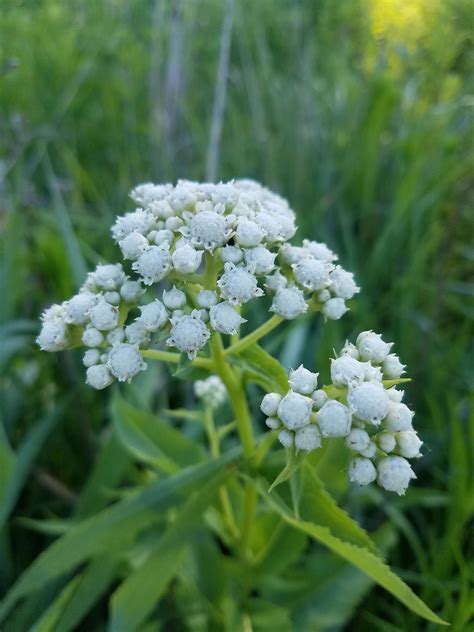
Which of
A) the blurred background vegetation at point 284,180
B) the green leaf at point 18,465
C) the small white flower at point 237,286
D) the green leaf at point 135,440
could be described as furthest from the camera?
the blurred background vegetation at point 284,180

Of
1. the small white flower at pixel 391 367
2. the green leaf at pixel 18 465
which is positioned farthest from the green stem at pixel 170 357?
the green leaf at pixel 18 465

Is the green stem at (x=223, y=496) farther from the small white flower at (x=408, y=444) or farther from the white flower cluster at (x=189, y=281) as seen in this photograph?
the small white flower at (x=408, y=444)

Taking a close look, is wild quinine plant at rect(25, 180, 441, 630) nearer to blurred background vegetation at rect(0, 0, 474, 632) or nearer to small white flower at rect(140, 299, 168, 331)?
small white flower at rect(140, 299, 168, 331)

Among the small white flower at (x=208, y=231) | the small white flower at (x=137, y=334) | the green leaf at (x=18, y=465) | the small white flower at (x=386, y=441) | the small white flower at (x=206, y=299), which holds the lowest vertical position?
the green leaf at (x=18, y=465)

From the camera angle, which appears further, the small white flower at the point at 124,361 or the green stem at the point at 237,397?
the green stem at the point at 237,397

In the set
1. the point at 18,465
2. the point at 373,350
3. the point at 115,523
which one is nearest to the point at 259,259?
the point at 373,350

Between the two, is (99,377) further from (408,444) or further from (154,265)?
(408,444)

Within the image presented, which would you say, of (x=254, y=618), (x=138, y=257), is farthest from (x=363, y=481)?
(x=254, y=618)
